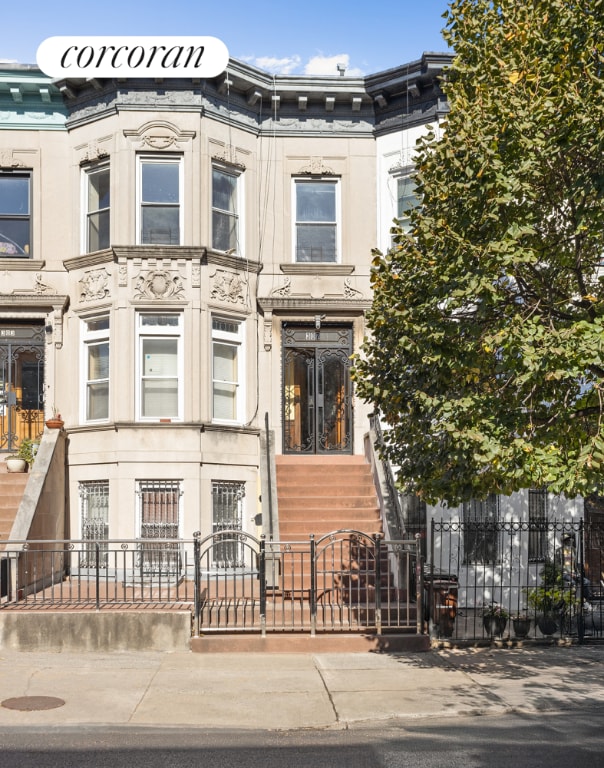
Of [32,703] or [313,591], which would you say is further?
[313,591]

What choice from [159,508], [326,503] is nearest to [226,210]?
[159,508]

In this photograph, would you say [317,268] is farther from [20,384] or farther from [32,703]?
[32,703]

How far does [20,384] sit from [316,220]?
6.97m

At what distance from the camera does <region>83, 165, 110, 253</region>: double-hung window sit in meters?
18.9

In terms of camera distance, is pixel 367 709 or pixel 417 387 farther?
pixel 417 387

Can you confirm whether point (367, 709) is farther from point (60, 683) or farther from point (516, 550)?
point (516, 550)

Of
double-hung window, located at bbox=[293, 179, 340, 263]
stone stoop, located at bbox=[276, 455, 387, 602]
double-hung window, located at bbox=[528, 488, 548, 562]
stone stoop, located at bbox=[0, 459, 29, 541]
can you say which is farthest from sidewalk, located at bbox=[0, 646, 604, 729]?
double-hung window, located at bbox=[293, 179, 340, 263]

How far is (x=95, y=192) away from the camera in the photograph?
19.2 meters

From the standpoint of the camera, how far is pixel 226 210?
63.4ft

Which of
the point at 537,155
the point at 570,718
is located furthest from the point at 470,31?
the point at 570,718

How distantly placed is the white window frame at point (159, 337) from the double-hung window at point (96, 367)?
72cm

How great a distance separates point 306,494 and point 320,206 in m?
6.23

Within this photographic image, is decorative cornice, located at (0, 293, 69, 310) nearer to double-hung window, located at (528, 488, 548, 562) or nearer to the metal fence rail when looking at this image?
the metal fence rail

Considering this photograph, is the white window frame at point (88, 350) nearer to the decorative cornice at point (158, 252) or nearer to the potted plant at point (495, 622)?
the decorative cornice at point (158, 252)
